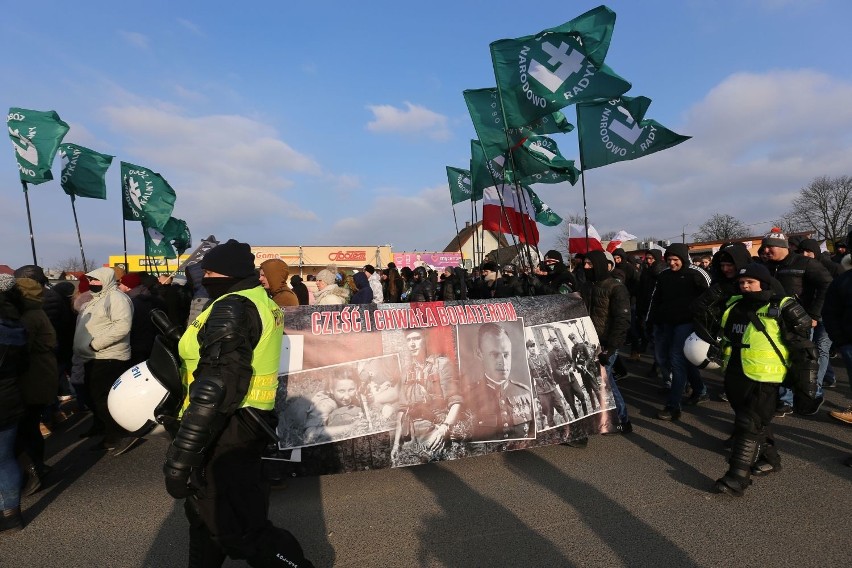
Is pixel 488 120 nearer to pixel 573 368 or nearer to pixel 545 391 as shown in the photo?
pixel 573 368

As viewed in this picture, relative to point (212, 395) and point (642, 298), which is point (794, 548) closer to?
point (212, 395)

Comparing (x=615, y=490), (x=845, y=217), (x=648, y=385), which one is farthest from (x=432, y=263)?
(x=845, y=217)

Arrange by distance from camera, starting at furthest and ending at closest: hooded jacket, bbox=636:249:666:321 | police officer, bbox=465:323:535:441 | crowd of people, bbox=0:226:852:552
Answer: hooded jacket, bbox=636:249:666:321 → police officer, bbox=465:323:535:441 → crowd of people, bbox=0:226:852:552

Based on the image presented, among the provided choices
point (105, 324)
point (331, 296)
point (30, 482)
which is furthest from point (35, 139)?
point (30, 482)

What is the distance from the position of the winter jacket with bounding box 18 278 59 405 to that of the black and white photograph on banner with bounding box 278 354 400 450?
2112 millimetres

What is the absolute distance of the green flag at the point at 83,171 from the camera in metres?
10.0

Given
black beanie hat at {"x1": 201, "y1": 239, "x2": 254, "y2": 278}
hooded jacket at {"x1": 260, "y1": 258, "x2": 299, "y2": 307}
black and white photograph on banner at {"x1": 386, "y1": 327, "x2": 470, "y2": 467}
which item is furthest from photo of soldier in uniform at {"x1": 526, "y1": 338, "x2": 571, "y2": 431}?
black beanie hat at {"x1": 201, "y1": 239, "x2": 254, "y2": 278}

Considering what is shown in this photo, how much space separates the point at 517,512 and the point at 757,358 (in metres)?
2.16

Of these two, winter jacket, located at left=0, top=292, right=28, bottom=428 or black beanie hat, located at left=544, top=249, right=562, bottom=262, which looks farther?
black beanie hat, located at left=544, top=249, right=562, bottom=262

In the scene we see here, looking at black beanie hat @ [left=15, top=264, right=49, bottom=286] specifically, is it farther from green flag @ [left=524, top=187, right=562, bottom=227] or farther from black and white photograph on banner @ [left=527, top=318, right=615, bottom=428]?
green flag @ [left=524, top=187, right=562, bottom=227]

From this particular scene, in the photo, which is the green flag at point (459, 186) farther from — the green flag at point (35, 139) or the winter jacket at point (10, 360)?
the winter jacket at point (10, 360)

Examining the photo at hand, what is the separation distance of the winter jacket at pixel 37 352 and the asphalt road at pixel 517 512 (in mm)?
847

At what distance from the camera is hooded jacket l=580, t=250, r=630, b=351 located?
502 centimetres

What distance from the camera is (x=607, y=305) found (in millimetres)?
5203
